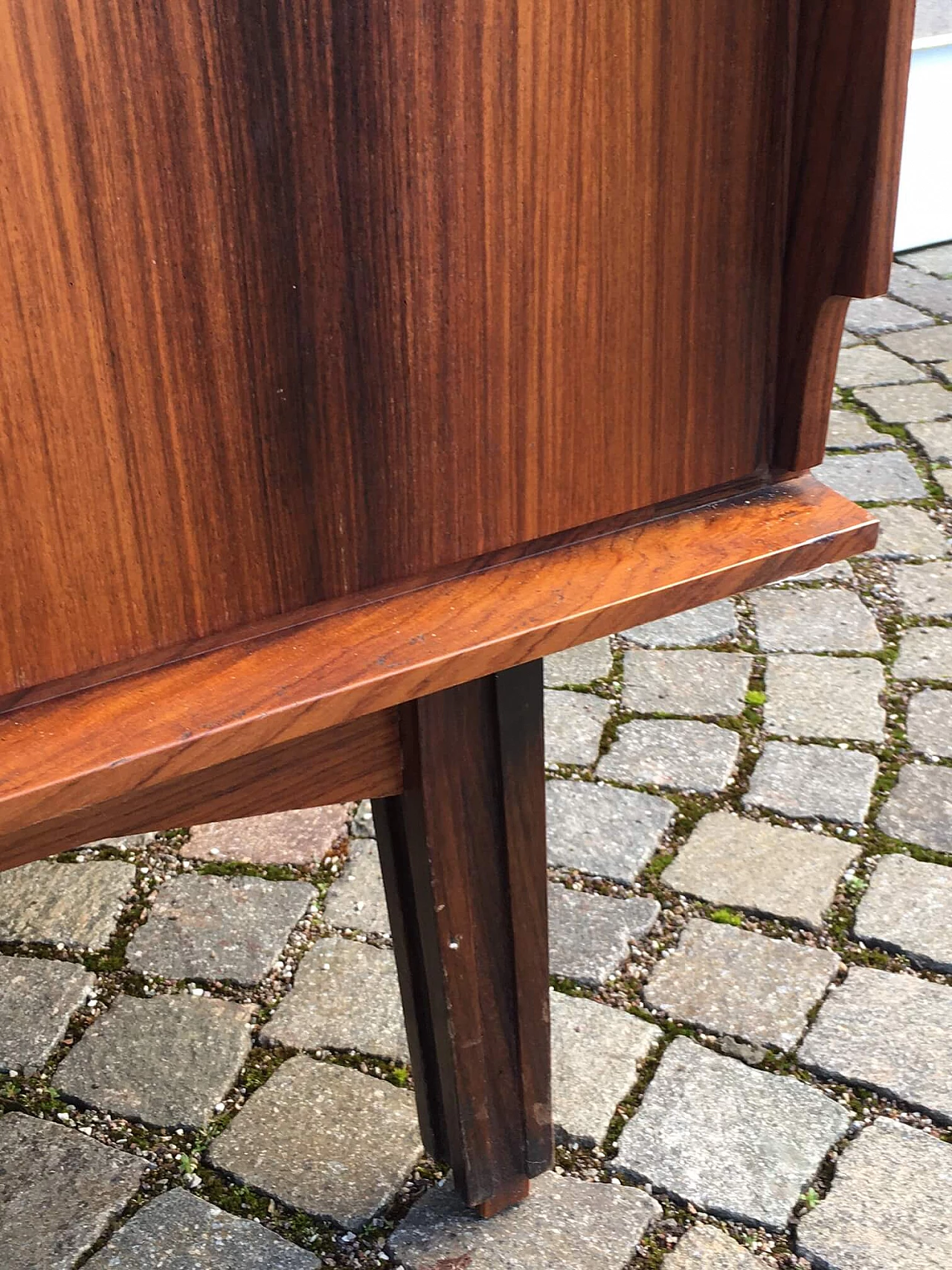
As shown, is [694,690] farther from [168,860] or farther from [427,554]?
[427,554]

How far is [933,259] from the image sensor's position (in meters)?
5.10

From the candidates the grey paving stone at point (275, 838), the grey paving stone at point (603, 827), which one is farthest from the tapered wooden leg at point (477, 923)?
the grey paving stone at point (275, 838)

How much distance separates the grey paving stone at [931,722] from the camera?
244 cm

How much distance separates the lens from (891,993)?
1.92 m

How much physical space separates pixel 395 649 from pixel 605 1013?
1.23 meters

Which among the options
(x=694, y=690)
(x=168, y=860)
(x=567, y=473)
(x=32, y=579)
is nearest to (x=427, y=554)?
(x=567, y=473)

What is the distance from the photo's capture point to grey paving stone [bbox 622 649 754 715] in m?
2.58

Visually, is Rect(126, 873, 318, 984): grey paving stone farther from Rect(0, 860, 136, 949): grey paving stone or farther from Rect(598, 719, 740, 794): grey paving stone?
Rect(598, 719, 740, 794): grey paving stone

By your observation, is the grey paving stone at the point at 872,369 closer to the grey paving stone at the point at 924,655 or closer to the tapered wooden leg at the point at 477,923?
the grey paving stone at the point at 924,655

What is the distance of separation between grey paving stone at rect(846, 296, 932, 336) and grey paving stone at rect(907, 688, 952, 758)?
2107 mm

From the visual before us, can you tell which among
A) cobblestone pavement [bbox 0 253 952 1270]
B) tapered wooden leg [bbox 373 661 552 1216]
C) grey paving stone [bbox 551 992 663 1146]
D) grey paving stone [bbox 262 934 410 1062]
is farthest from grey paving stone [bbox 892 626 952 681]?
tapered wooden leg [bbox 373 661 552 1216]

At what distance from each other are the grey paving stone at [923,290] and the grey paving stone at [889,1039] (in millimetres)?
3155

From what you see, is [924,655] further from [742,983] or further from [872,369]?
[872,369]

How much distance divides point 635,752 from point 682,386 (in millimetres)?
1616
